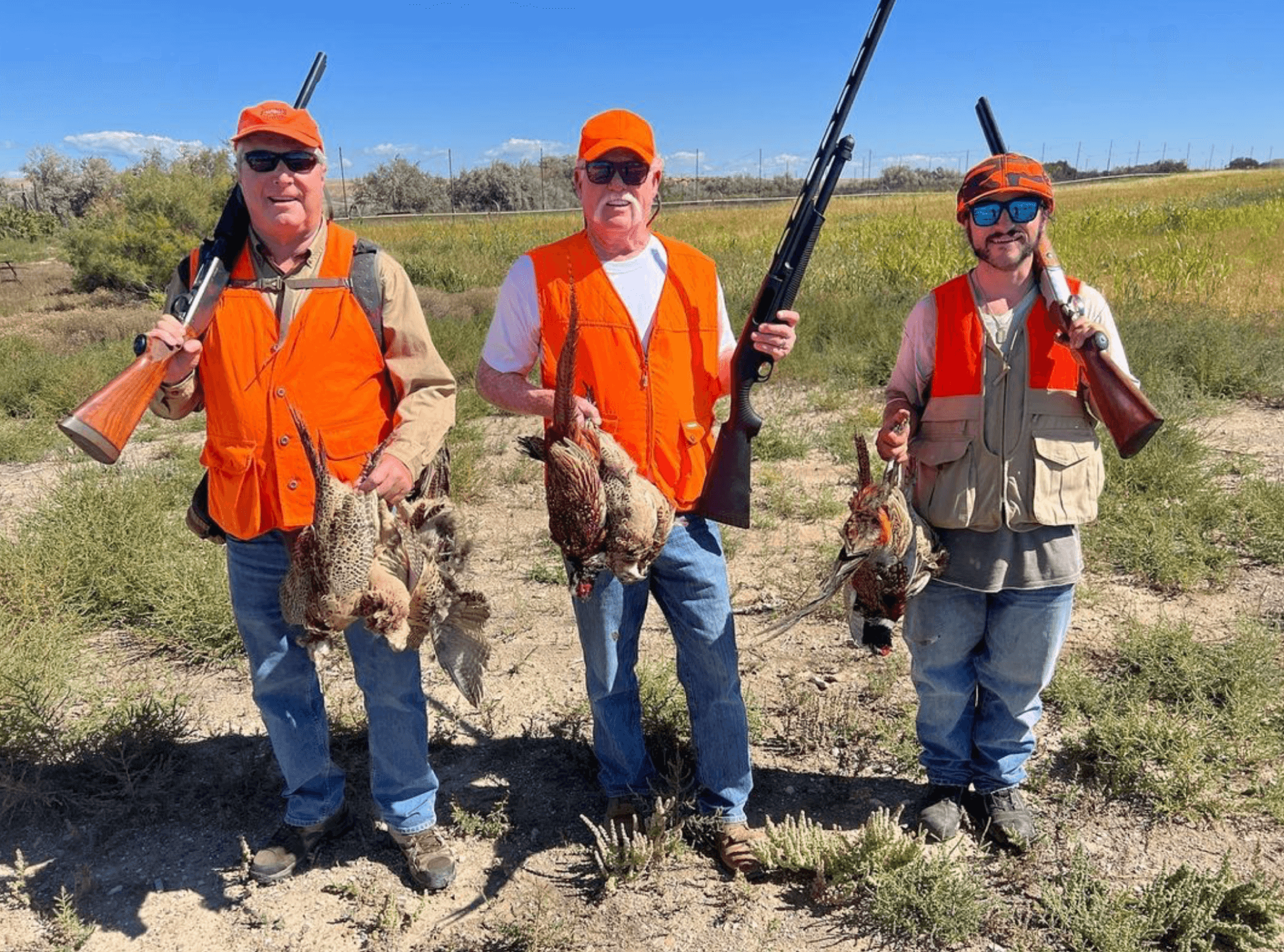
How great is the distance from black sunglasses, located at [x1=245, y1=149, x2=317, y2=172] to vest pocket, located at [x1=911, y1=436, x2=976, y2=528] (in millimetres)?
2360

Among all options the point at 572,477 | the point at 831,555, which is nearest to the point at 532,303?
the point at 572,477

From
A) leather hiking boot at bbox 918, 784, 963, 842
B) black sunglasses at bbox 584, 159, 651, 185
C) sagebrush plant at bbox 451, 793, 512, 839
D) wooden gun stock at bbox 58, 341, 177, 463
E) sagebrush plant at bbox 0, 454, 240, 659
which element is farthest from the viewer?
sagebrush plant at bbox 0, 454, 240, 659

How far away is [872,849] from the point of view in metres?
3.14

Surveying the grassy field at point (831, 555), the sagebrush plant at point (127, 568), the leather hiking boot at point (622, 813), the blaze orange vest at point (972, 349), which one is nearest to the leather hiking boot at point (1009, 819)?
the grassy field at point (831, 555)

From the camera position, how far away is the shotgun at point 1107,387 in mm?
2469

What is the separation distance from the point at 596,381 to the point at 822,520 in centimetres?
435

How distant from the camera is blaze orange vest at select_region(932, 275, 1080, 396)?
2777 millimetres

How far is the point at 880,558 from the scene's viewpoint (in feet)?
9.12

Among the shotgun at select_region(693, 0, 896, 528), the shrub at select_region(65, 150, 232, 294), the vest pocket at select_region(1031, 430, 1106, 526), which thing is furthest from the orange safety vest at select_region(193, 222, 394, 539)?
the shrub at select_region(65, 150, 232, 294)

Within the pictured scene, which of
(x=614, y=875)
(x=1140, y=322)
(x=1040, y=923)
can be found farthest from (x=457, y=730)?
(x=1140, y=322)

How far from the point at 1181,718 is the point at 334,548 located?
4.07 m

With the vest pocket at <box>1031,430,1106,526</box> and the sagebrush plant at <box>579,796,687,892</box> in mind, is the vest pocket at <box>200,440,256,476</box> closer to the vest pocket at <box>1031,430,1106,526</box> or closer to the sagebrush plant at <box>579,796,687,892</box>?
the sagebrush plant at <box>579,796,687,892</box>

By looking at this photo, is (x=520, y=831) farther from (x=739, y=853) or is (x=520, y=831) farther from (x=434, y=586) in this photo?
(x=434, y=586)

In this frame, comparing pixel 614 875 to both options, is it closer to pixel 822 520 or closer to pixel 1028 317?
pixel 1028 317
